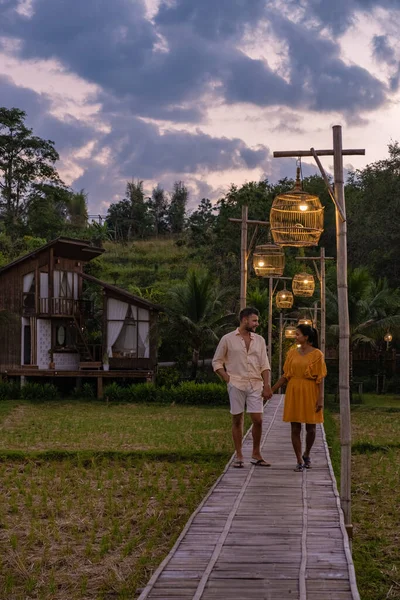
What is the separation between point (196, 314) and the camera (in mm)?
34188

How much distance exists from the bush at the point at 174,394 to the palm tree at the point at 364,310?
6.44 m

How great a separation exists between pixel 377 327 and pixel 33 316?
13803mm

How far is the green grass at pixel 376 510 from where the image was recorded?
7.37 m

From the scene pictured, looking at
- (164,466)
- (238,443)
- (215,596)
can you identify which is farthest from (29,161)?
(215,596)

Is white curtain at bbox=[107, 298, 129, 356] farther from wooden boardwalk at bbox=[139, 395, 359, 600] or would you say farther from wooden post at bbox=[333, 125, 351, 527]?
wooden post at bbox=[333, 125, 351, 527]

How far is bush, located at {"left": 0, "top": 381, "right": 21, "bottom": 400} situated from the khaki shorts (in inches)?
918

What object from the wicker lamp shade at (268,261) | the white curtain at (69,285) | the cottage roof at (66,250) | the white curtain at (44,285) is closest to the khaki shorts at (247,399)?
the wicker lamp shade at (268,261)

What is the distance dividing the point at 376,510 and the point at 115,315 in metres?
Answer: 24.9

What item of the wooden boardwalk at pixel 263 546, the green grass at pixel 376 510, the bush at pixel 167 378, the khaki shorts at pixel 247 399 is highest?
the khaki shorts at pixel 247 399

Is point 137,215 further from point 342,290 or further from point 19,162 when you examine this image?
point 342,290

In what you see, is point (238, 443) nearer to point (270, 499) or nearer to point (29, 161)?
point (270, 499)

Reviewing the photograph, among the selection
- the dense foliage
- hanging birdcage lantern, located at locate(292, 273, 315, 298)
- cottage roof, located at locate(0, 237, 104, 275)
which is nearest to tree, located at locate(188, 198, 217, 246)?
the dense foliage

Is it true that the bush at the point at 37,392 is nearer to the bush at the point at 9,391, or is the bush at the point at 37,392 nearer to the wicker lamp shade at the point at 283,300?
the bush at the point at 9,391

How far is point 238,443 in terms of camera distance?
35.1ft
